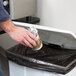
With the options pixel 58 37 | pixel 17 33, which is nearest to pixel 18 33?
pixel 17 33

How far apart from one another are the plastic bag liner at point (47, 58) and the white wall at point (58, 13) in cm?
36

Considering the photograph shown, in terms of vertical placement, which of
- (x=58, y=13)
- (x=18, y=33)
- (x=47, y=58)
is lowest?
(x=47, y=58)

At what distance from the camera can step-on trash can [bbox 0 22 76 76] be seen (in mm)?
929

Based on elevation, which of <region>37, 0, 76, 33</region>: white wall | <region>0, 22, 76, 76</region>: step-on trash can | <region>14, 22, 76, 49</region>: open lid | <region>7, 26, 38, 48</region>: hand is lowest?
<region>0, 22, 76, 76</region>: step-on trash can

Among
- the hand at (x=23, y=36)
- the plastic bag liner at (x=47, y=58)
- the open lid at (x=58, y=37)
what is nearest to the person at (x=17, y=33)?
the hand at (x=23, y=36)

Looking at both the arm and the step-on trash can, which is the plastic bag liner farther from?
the arm

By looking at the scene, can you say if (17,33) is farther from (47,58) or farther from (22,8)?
(22,8)

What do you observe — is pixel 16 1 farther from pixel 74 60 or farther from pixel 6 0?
pixel 74 60

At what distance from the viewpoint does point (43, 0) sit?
1493mm

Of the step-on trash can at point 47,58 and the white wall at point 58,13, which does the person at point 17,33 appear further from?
the white wall at point 58,13

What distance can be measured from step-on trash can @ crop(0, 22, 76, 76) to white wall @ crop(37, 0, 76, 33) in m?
0.20

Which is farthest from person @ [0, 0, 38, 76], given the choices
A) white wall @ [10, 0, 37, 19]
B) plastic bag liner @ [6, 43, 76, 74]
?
white wall @ [10, 0, 37, 19]

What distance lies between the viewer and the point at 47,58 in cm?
98

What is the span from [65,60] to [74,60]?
0.05 meters
